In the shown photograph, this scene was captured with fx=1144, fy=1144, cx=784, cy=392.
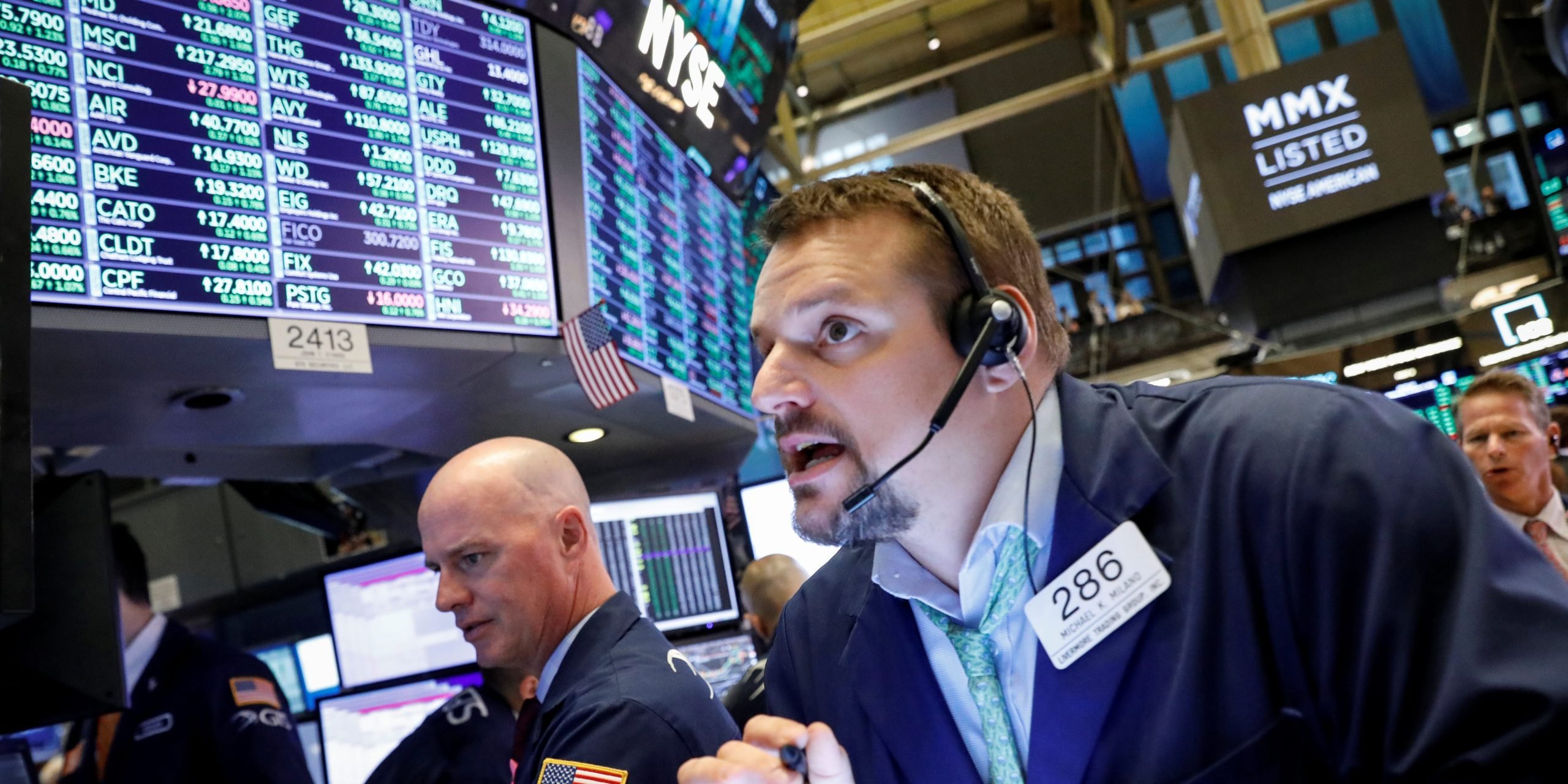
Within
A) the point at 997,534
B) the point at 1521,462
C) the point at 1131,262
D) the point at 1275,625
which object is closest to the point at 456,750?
the point at 997,534

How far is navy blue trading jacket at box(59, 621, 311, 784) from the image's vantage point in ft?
9.21

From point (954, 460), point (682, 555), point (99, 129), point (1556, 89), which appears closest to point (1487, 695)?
point (954, 460)

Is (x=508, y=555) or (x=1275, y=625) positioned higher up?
(x=508, y=555)

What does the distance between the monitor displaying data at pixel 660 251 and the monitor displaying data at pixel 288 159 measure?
0.26m

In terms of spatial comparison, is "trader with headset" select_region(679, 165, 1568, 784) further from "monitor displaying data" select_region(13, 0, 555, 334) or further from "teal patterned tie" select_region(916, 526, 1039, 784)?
"monitor displaying data" select_region(13, 0, 555, 334)

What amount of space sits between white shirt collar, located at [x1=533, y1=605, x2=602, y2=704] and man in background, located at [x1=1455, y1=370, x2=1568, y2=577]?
2.48 metres

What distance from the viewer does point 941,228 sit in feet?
4.14

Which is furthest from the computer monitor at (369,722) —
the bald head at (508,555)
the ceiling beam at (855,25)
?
the ceiling beam at (855,25)

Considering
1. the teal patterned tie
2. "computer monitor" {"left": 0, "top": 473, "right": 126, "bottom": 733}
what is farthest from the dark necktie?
the teal patterned tie

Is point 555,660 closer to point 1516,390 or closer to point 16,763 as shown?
point 16,763

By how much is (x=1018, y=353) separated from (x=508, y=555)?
52.8 inches

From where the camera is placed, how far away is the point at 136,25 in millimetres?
2334

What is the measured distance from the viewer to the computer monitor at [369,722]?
12.3ft

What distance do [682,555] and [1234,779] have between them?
317 centimetres
